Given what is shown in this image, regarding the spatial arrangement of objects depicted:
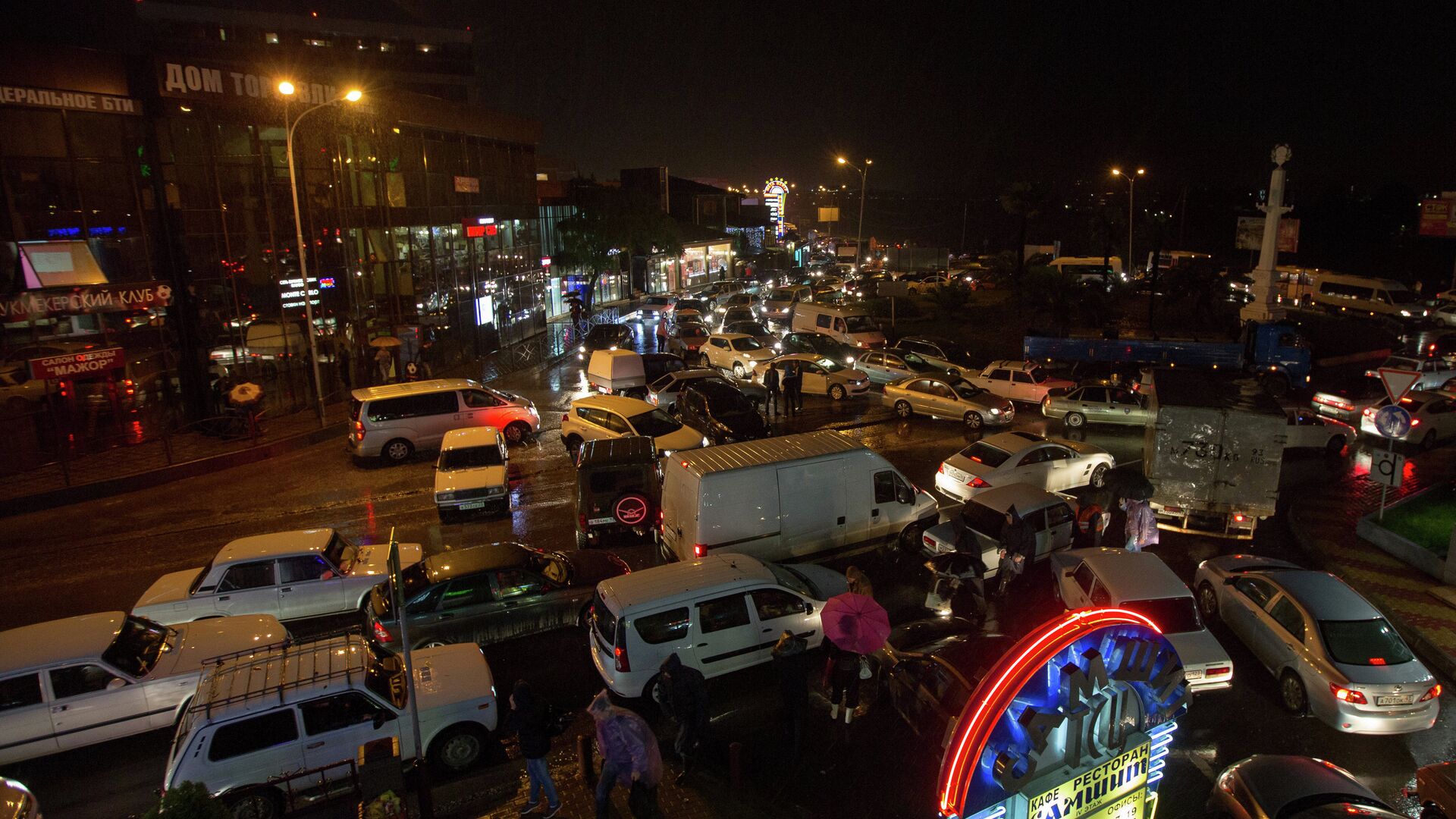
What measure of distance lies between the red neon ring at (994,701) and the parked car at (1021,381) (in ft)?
63.8

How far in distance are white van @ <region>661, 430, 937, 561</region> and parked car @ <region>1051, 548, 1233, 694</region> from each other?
2748mm

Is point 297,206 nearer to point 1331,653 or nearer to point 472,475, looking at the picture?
point 472,475

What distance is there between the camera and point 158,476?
57.4 ft

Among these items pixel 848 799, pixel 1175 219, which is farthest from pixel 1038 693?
pixel 1175 219

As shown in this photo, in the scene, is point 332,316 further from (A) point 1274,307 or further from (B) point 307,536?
(A) point 1274,307

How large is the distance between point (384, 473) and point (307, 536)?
699 cm

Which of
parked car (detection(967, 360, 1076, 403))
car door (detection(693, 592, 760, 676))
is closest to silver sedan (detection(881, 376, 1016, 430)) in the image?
parked car (detection(967, 360, 1076, 403))

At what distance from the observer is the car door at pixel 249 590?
1047 cm

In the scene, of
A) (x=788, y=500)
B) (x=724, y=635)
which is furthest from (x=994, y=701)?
(x=788, y=500)

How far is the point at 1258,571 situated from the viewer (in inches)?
407

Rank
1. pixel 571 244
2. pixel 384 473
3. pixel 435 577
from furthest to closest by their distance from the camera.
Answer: pixel 571 244
pixel 384 473
pixel 435 577

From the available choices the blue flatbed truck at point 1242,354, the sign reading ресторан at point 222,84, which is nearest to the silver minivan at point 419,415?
the sign reading ресторан at point 222,84

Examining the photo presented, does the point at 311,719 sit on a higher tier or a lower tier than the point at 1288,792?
higher

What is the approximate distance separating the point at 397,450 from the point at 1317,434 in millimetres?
21653
